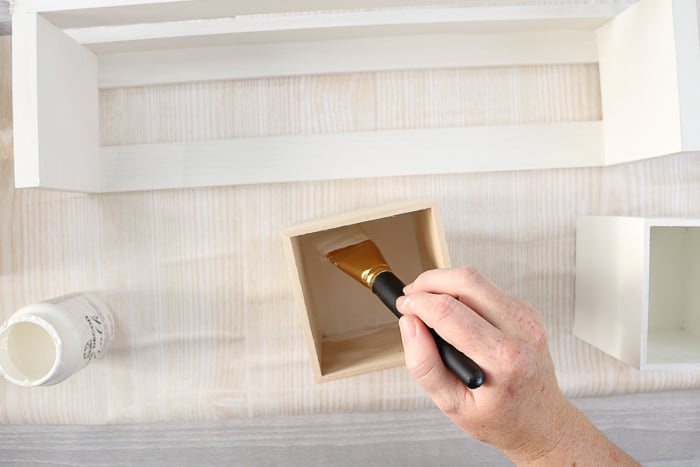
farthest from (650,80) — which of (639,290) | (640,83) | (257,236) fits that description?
(257,236)

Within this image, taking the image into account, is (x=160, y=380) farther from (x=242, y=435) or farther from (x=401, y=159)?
(x=401, y=159)

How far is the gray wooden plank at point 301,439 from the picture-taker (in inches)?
24.1

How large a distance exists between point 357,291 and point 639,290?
10.4 inches

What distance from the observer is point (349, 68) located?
577mm

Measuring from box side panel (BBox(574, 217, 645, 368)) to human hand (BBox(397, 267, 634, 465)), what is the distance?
0.14m

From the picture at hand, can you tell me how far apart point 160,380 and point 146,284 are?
10cm

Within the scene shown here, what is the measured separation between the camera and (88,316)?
1.79 ft

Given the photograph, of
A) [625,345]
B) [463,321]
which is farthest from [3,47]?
[625,345]

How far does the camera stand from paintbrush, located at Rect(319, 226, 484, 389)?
38 centimetres

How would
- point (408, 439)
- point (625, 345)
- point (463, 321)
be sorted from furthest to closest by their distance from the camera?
point (408, 439)
point (625, 345)
point (463, 321)

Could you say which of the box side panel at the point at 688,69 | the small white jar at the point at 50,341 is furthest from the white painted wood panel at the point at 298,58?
the small white jar at the point at 50,341

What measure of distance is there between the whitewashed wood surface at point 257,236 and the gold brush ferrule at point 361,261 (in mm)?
76

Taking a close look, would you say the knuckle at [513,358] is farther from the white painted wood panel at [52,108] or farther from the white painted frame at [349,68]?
the white painted wood panel at [52,108]

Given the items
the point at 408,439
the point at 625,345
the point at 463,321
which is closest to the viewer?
the point at 463,321
